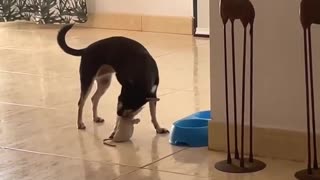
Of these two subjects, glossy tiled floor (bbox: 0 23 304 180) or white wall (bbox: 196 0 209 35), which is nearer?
glossy tiled floor (bbox: 0 23 304 180)

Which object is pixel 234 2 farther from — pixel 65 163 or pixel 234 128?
pixel 65 163

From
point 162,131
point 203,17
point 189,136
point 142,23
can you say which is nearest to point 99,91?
point 162,131

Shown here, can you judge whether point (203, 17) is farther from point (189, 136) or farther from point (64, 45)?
point (189, 136)

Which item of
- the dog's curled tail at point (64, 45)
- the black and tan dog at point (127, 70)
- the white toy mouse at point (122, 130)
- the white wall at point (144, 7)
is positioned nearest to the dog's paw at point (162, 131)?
the black and tan dog at point (127, 70)

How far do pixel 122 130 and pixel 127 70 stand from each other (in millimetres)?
218

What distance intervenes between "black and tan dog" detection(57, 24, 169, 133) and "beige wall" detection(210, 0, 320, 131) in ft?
0.91

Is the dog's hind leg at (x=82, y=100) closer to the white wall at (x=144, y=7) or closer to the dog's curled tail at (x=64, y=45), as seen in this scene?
the dog's curled tail at (x=64, y=45)

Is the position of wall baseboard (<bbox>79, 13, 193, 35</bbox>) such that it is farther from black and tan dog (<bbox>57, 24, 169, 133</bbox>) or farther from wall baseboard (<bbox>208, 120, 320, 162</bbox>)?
wall baseboard (<bbox>208, 120, 320, 162</bbox>)

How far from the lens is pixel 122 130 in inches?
107

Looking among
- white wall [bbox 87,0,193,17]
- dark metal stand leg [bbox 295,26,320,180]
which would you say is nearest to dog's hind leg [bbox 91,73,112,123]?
dark metal stand leg [bbox 295,26,320,180]

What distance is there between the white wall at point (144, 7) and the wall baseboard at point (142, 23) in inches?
1.2

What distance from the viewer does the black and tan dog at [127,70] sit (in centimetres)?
266

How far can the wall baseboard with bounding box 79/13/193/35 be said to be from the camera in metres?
5.20

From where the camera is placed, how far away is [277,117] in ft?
8.09
